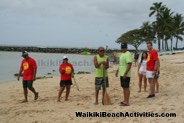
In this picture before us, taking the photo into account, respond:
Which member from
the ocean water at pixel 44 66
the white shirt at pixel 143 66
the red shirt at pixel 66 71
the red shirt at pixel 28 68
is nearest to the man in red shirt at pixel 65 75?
the red shirt at pixel 66 71

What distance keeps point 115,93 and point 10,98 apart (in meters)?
3.87

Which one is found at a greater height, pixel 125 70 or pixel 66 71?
pixel 125 70

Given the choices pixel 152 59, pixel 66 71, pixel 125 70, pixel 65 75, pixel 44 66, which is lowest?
pixel 44 66

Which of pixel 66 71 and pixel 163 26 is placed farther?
pixel 163 26

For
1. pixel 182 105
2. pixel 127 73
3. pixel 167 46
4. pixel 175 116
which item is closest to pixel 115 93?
pixel 127 73

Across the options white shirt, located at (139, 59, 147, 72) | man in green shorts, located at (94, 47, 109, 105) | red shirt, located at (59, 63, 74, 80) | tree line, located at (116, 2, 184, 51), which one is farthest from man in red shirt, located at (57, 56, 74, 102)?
tree line, located at (116, 2, 184, 51)

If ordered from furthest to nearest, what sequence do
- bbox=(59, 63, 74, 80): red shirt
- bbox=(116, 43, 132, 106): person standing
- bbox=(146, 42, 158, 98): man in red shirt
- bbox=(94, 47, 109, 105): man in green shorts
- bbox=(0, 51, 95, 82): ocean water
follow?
bbox=(0, 51, 95, 82): ocean water, bbox=(59, 63, 74, 80): red shirt, bbox=(146, 42, 158, 98): man in red shirt, bbox=(94, 47, 109, 105): man in green shorts, bbox=(116, 43, 132, 106): person standing

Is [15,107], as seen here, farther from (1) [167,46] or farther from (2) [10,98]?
(1) [167,46]

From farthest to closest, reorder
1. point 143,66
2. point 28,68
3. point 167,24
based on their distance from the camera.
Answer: point 167,24, point 143,66, point 28,68

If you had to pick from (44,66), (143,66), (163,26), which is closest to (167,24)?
(163,26)

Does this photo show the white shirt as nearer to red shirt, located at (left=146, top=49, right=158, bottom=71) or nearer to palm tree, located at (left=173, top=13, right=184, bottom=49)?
red shirt, located at (left=146, top=49, right=158, bottom=71)

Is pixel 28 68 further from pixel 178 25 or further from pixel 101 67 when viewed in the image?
pixel 178 25

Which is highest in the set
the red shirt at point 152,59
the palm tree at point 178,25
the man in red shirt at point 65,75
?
the palm tree at point 178,25

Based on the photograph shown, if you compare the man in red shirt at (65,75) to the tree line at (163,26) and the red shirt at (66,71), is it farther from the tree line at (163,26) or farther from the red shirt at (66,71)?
the tree line at (163,26)
